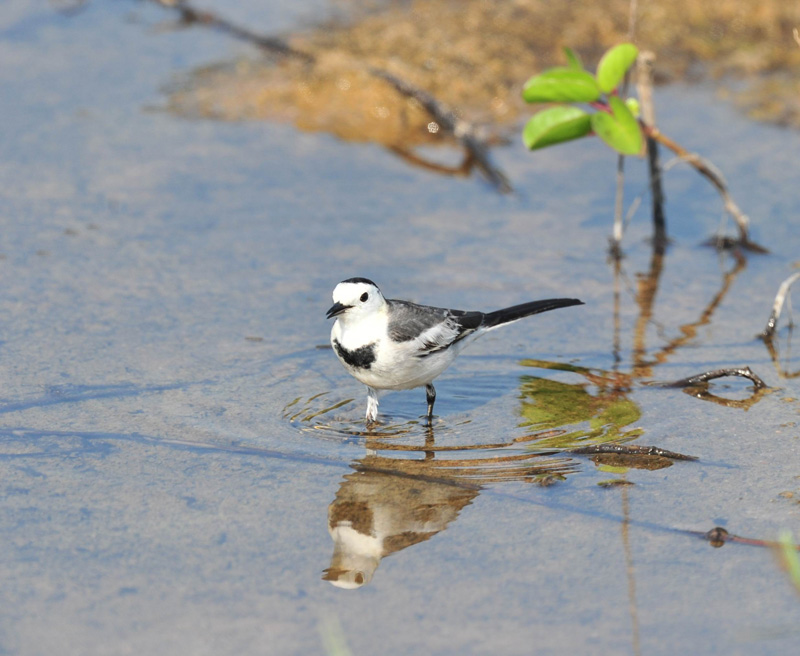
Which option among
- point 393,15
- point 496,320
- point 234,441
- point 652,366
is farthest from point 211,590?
point 393,15

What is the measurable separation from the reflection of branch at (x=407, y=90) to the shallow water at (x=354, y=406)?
15.9 inches

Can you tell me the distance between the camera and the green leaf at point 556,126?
730cm

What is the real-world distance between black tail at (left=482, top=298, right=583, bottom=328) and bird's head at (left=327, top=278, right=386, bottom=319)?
2.83 ft

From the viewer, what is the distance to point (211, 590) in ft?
13.6

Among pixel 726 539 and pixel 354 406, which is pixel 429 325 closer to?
pixel 354 406

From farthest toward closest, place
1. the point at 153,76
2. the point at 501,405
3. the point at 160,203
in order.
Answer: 1. the point at 153,76
2. the point at 160,203
3. the point at 501,405

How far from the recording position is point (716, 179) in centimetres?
801

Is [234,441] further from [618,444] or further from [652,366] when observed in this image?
[652,366]

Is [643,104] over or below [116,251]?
over

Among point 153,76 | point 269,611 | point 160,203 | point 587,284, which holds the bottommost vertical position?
point 269,611

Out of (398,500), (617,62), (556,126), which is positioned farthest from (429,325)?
(617,62)

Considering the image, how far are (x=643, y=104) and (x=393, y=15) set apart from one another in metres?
4.99

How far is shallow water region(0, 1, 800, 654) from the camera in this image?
4.07 metres

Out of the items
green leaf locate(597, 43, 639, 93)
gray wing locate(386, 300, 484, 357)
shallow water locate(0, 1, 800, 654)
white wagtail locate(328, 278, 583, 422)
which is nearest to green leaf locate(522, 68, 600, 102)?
green leaf locate(597, 43, 639, 93)
